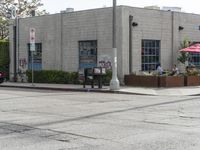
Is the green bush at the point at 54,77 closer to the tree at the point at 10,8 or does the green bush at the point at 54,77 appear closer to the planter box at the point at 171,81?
the planter box at the point at 171,81

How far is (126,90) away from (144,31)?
272 inches

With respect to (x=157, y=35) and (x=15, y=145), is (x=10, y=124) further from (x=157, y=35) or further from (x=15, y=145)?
(x=157, y=35)

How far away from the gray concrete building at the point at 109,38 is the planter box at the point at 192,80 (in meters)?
3.52

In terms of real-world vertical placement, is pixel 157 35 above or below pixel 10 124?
above

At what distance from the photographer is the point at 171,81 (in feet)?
94.1

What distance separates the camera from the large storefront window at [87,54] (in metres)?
32.9

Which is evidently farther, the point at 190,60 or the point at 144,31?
the point at 190,60

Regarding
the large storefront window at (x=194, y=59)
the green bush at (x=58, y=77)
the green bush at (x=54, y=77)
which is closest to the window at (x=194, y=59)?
the large storefront window at (x=194, y=59)

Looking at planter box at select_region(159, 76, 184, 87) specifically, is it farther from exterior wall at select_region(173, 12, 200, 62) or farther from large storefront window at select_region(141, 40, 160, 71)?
exterior wall at select_region(173, 12, 200, 62)

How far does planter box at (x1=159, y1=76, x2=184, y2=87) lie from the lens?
28391mm

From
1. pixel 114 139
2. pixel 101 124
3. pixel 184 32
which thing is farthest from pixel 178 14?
pixel 114 139

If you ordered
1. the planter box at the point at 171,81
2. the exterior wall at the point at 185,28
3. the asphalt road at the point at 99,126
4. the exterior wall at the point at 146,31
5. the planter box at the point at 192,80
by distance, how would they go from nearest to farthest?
the asphalt road at the point at 99,126 < the planter box at the point at 171,81 < the planter box at the point at 192,80 < the exterior wall at the point at 146,31 < the exterior wall at the point at 185,28

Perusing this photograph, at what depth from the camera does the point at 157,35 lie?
3291 cm

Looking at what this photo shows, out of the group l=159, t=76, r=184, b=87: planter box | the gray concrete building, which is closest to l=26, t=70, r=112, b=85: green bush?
the gray concrete building
